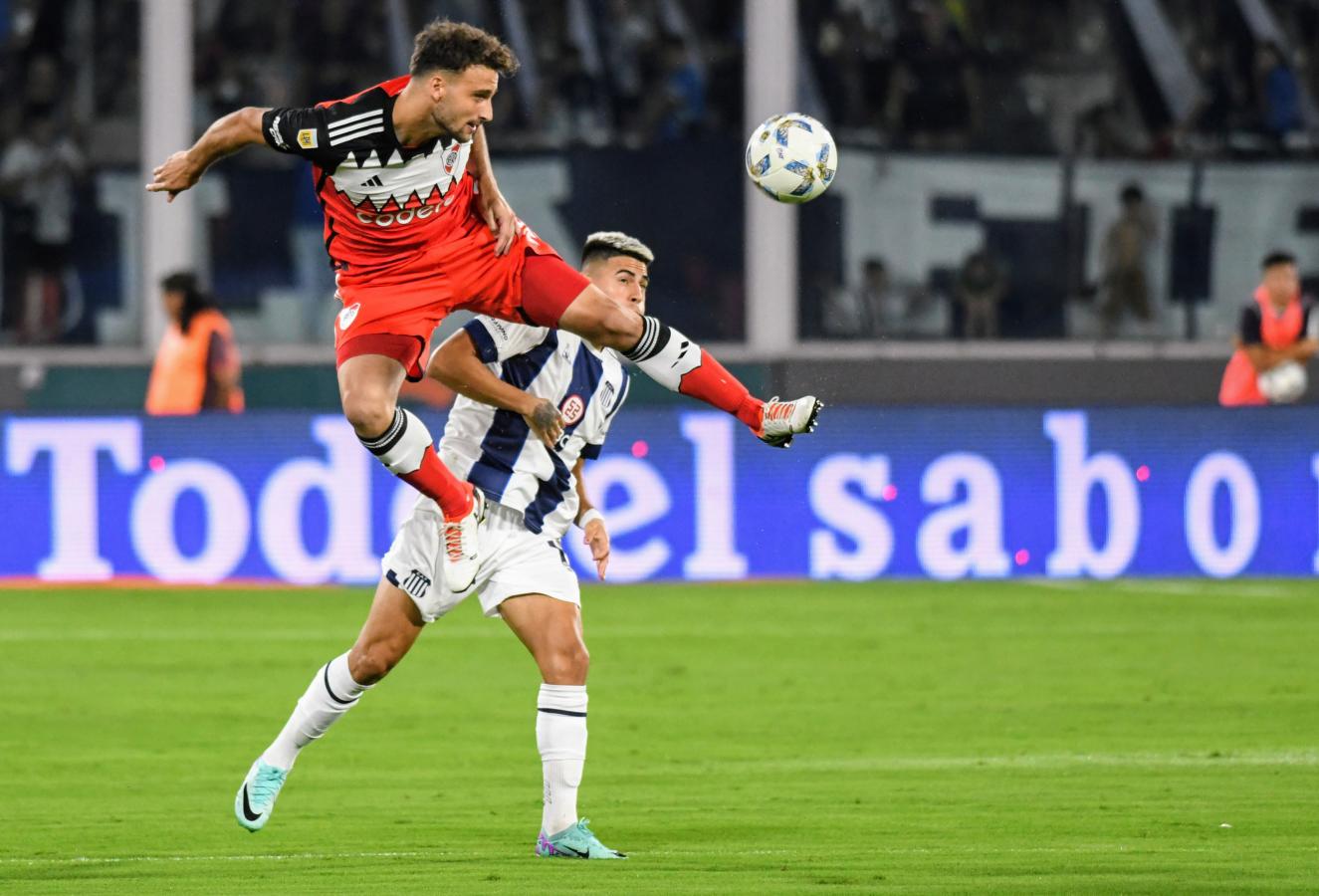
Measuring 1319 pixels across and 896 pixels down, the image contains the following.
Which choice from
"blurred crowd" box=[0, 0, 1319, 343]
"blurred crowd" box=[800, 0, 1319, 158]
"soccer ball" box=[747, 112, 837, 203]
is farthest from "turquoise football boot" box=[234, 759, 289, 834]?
"blurred crowd" box=[800, 0, 1319, 158]

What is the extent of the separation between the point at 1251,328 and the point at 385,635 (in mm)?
10236

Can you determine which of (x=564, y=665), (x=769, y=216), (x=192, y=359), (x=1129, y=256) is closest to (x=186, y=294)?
(x=192, y=359)

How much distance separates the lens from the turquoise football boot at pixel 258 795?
653 centimetres

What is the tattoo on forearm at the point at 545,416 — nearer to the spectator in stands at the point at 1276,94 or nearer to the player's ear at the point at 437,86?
the player's ear at the point at 437,86

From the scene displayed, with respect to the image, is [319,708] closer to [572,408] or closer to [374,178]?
[572,408]

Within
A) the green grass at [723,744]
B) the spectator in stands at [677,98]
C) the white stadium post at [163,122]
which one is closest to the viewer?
the green grass at [723,744]

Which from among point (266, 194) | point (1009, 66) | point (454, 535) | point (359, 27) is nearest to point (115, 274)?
point (266, 194)

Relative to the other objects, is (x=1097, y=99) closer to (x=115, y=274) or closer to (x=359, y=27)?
(x=359, y=27)

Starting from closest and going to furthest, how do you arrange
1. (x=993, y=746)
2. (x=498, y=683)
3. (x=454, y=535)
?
(x=454, y=535), (x=993, y=746), (x=498, y=683)

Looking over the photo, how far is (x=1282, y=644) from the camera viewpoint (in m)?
11.4

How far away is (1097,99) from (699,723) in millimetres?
11930

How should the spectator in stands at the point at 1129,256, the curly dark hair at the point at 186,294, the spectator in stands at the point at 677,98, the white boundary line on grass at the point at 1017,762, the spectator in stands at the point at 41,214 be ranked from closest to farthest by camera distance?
the white boundary line on grass at the point at 1017,762 < the curly dark hair at the point at 186,294 < the spectator in stands at the point at 41,214 < the spectator in stands at the point at 1129,256 < the spectator in stands at the point at 677,98

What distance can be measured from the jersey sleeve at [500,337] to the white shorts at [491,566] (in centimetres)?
46

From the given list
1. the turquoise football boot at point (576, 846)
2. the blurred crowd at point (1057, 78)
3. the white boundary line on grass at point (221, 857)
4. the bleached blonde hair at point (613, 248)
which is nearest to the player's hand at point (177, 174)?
the bleached blonde hair at point (613, 248)
